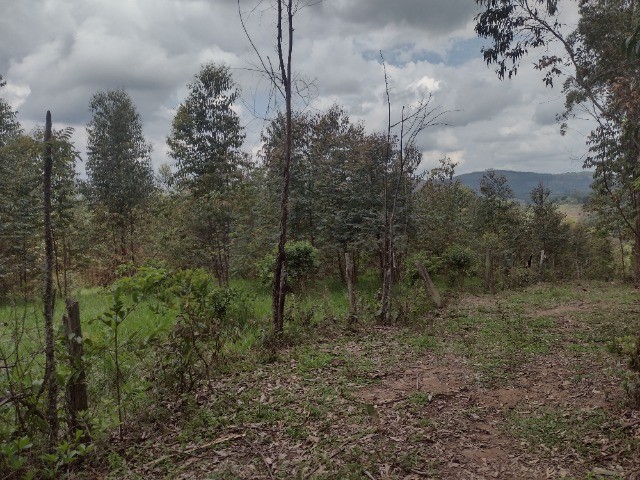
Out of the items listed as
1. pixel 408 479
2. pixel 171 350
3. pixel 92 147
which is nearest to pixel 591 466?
pixel 408 479

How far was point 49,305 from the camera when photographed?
11.4ft

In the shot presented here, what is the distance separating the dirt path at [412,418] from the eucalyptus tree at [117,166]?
55.2 feet

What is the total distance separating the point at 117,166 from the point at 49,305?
2030 cm

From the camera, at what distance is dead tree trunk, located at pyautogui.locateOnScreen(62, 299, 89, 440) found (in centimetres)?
383

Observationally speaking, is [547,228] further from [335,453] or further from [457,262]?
[335,453]

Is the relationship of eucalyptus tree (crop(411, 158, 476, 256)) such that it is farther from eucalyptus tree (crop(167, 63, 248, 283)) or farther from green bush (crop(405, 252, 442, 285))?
eucalyptus tree (crop(167, 63, 248, 283))

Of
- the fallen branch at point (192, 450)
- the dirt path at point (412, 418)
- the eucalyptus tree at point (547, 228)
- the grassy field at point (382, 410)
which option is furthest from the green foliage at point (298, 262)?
the eucalyptus tree at point (547, 228)

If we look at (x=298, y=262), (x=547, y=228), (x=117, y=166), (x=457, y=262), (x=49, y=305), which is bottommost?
(x=457, y=262)

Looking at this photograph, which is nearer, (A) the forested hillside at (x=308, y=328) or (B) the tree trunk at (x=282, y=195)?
(A) the forested hillside at (x=308, y=328)

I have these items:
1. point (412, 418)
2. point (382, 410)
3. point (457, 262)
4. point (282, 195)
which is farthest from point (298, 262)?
point (412, 418)

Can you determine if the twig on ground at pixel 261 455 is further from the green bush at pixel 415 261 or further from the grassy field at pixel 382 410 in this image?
the green bush at pixel 415 261

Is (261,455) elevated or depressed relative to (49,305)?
depressed

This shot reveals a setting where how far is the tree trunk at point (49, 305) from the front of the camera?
3.32 metres

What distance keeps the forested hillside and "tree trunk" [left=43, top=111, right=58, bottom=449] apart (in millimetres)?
16
